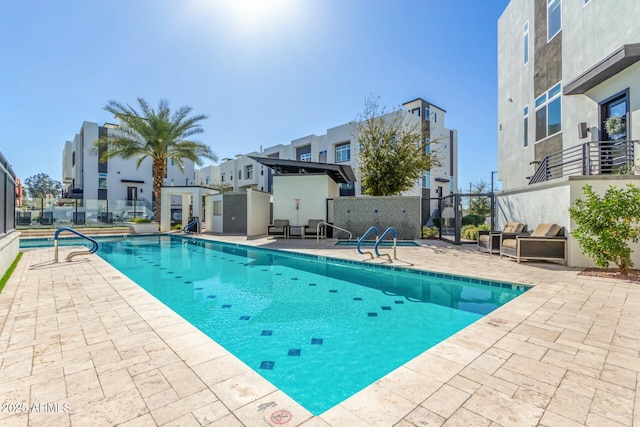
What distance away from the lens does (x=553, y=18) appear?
11.0m

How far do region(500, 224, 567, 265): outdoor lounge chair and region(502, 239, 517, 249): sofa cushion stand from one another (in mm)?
269

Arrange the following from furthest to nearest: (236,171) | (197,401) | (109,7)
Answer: (236,171) → (109,7) → (197,401)

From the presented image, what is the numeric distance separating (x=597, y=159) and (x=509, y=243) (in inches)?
148

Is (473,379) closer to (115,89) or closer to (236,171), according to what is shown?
(115,89)

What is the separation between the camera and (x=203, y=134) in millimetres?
19844

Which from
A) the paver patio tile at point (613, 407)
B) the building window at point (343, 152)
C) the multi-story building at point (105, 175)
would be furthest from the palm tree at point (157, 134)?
the paver patio tile at point (613, 407)

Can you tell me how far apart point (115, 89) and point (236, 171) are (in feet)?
73.7

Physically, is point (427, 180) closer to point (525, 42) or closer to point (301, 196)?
point (525, 42)

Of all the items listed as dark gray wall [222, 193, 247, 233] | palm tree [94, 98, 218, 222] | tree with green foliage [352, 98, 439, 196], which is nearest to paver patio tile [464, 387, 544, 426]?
tree with green foliage [352, 98, 439, 196]

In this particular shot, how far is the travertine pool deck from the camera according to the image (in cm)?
194

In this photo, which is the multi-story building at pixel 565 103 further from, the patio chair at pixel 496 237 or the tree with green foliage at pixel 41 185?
the tree with green foliage at pixel 41 185

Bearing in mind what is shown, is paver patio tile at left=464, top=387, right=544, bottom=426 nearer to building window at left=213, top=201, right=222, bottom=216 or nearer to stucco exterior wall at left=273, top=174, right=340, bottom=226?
stucco exterior wall at left=273, top=174, right=340, bottom=226

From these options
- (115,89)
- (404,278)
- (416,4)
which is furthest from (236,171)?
(404,278)

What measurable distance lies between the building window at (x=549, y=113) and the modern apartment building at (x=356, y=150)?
9274 mm
